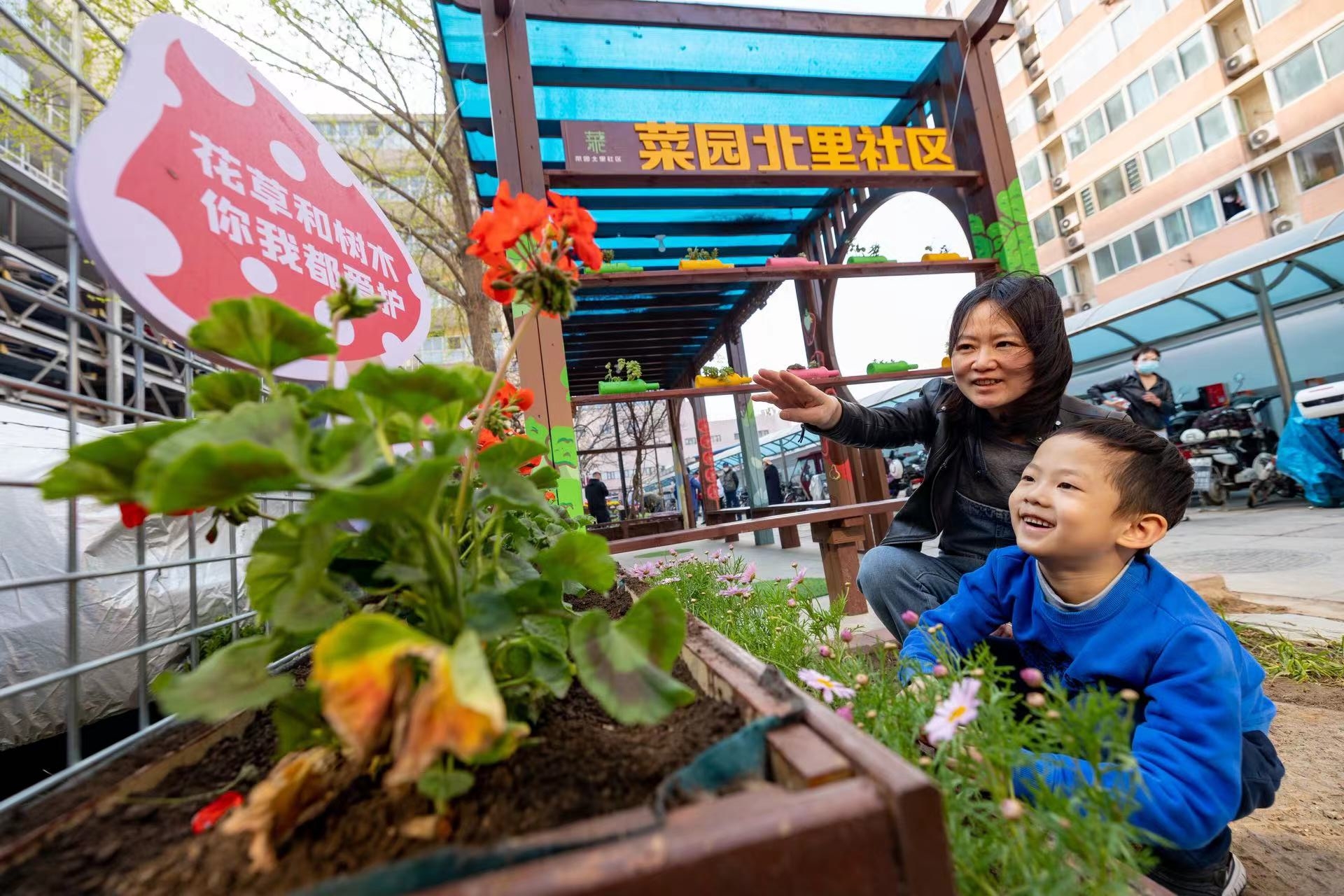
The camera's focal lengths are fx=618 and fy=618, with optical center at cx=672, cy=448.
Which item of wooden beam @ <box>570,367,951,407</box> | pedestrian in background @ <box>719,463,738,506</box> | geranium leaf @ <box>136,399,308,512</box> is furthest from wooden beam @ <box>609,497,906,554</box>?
pedestrian in background @ <box>719,463,738,506</box>

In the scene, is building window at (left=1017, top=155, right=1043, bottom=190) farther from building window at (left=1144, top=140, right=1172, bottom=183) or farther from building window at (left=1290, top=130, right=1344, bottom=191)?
building window at (left=1290, top=130, right=1344, bottom=191)

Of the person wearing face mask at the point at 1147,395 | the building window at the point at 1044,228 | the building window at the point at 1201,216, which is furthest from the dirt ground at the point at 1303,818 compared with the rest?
the building window at the point at 1044,228

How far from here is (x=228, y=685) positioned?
46 centimetres

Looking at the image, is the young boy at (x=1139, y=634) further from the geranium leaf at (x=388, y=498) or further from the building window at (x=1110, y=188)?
the building window at (x=1110, y=188)

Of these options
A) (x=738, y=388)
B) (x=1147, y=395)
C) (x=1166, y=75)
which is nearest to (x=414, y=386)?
(x=738, y=388)

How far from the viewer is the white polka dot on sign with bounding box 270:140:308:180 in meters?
1.14

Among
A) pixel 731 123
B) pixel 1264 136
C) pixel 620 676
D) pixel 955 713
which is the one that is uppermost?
pixel 1264 136

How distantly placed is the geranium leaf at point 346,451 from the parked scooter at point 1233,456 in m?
6.92

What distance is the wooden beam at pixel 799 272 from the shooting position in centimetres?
319

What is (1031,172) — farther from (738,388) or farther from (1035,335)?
(1035,335)

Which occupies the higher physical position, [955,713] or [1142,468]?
[1142,468]

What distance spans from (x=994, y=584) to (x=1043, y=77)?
2160cm

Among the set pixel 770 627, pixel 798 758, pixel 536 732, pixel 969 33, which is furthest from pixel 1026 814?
pixel 969 33

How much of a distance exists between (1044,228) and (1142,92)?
3.88 m
